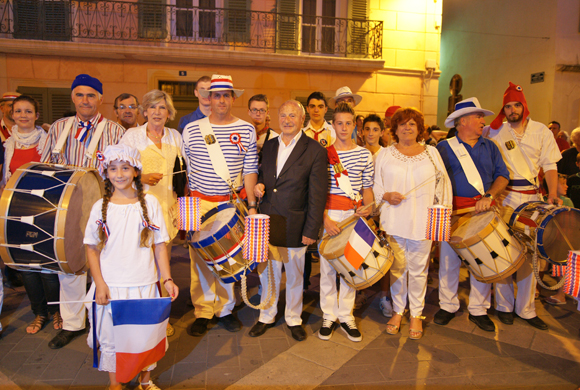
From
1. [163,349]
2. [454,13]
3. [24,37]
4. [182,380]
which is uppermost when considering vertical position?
[454,13]

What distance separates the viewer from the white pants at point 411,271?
3617 millimetres

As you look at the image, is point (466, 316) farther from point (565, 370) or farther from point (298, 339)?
point (298, 339)

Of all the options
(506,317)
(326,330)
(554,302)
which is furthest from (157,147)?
(554,302)

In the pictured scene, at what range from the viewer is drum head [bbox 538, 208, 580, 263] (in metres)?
3.54

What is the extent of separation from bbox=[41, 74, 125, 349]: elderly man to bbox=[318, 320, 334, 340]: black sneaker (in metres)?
2.09

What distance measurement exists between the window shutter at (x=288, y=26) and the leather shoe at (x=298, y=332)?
920 centimetres

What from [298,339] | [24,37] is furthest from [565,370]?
[24,37]

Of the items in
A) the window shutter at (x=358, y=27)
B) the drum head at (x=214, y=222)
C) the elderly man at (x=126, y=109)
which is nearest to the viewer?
the drum head at (x=214, y=222)

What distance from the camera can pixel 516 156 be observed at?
4145 mm

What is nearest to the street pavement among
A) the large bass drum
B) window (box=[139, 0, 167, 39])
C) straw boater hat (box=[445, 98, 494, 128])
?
the large bass drum

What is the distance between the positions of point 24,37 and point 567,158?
12.3 m

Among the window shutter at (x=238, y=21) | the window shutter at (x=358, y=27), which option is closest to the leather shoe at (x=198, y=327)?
the window shutter at (x=238, y=21)

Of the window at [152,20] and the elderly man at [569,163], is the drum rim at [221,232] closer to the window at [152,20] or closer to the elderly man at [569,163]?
the elderly man at [569,163]

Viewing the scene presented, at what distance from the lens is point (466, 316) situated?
412 cm
